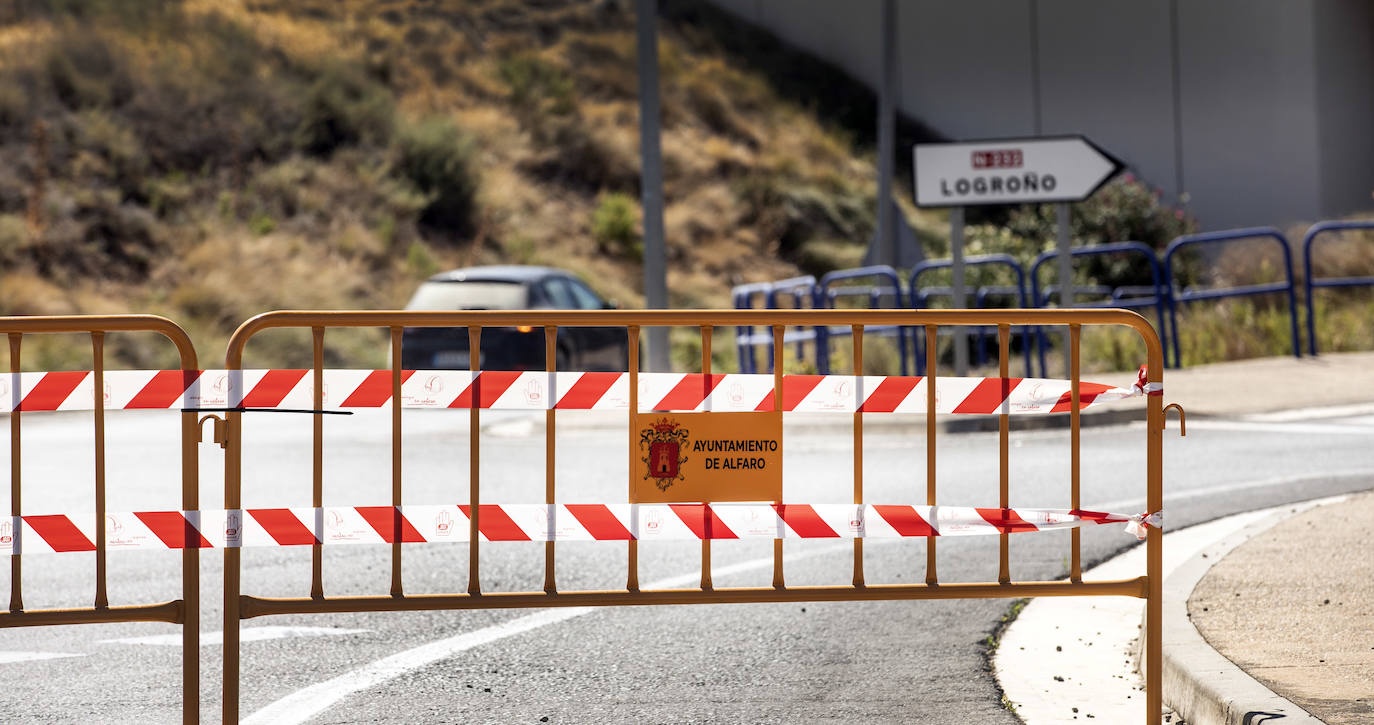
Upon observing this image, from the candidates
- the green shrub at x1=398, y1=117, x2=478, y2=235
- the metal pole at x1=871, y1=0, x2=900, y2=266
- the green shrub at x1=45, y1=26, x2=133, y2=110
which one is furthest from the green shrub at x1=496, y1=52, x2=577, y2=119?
the metal pole at x1=871, y1=0, x2=900, y2=266

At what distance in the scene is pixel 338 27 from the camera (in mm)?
41812

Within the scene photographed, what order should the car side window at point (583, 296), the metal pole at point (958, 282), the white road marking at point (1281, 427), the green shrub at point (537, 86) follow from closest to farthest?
the white road marking at point (1281, 427), the metal pole at point (958, 282), the car side window at point (583, 296), the green shrub at point (537, 86)

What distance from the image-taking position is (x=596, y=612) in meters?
6.81

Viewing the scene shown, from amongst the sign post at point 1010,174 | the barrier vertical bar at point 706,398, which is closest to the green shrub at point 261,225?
the sign post at point 1010,174

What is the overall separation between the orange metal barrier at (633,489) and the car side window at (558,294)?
1197cm

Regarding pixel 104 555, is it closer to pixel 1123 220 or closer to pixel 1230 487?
pixel 1230 487

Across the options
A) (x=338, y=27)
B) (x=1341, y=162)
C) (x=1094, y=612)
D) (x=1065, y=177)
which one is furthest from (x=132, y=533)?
(x=338, y=27)

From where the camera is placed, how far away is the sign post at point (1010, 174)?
14.6m

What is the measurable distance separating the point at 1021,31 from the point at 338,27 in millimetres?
18001

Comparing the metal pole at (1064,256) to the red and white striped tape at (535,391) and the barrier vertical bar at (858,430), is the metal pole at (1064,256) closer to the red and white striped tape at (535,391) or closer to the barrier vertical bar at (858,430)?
the red and white striped tape at (535,391)

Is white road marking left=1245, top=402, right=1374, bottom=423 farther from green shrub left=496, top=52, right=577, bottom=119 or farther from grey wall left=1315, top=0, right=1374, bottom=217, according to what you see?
green shrub left=496, top=52, right=577, bottom=119

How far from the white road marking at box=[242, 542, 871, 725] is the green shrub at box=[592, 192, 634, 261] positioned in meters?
27.8

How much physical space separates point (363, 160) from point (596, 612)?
2925 centimetres

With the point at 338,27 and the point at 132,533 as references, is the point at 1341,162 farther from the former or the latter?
the point at 132,533
